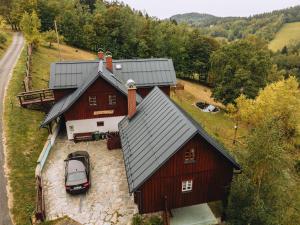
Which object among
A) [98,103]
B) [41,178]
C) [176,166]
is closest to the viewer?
[176,166]

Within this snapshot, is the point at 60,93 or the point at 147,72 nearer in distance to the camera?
the point at 60,93

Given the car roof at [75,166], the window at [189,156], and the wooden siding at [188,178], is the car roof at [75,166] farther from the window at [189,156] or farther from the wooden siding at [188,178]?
the window at [189,156]

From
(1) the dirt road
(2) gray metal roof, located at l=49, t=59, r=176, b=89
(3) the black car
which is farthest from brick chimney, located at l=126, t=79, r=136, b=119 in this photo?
(1) the dirt road

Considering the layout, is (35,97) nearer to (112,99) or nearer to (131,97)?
(112,99)

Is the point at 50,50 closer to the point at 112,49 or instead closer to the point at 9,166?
the point at 112,49

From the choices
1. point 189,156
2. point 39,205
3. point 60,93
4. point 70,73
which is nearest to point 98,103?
point 60,93

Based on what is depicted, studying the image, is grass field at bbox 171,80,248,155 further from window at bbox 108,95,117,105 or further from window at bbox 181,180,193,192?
window at bbox 108,95,117,105
